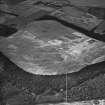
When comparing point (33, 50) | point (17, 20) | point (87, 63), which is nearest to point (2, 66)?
point (33, 50)

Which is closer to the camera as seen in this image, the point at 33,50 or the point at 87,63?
the point at 87,63

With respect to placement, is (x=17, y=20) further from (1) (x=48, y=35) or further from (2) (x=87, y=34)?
(2) (x=87, y=34)

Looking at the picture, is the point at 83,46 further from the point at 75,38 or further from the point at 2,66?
the point at 2,66

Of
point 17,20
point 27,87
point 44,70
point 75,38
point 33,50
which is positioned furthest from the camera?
point 17,20

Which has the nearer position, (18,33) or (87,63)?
(87,63)

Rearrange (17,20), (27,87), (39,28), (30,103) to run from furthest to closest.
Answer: (17,20) < (39,28) < (27,87) < (30,103)

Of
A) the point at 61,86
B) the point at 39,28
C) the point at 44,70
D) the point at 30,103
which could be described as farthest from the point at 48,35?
the point at 30,103
